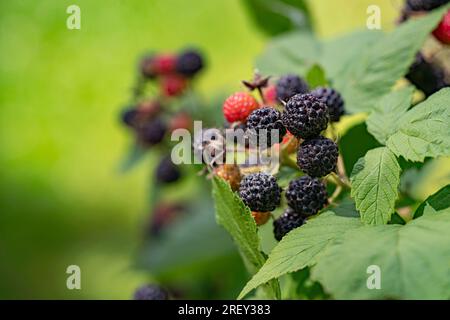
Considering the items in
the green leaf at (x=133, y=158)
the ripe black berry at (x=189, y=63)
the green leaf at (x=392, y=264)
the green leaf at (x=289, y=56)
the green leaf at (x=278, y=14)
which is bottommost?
the green leaf at (x=392, y=264)

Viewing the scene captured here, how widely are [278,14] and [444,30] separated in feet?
3.12

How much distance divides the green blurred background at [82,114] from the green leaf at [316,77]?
2.64m

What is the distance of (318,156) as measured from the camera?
51.2 inches

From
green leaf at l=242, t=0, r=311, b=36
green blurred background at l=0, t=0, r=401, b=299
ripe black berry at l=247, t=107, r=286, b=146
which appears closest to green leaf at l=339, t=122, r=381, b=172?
ripe black berry at l=247, t=107, r=286, b=146

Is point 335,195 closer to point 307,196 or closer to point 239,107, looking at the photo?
point 307,196

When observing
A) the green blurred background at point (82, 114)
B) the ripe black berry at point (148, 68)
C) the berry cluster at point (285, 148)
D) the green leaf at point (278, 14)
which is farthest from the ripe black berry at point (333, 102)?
the green blurred background at point (82, 114)

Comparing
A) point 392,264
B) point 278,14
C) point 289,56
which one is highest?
point 278,14

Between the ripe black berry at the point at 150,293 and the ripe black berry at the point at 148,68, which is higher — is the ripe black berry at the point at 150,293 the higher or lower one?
the lower one

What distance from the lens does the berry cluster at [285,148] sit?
1.31 metres

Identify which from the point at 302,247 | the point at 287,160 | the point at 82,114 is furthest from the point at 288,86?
the point at 82,114

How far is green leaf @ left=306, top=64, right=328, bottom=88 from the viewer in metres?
1.76

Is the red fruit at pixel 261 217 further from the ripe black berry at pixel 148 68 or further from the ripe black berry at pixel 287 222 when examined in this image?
the ripe black berry at pixel 148 68

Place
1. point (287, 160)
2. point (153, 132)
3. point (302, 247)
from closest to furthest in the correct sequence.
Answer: point (302, 247) < point (287, 160) < point (153, 132)

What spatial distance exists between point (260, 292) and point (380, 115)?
461 millimetres
